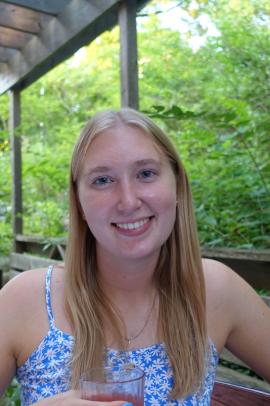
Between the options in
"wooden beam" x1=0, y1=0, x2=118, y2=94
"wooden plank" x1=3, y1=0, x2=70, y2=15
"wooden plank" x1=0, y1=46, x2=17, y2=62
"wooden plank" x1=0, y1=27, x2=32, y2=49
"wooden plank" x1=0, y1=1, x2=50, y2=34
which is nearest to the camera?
"wooden beam" x1=0, y1=0, x2=118, y2=94

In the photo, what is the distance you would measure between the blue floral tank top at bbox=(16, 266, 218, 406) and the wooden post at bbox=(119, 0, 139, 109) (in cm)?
174

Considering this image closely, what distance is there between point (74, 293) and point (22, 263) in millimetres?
3501

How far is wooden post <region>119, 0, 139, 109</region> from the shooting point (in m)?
2.71

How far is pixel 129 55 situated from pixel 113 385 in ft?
7.28

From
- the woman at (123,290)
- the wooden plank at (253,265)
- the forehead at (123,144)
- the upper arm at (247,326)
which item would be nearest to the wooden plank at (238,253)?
the wooden plank at (253,265)

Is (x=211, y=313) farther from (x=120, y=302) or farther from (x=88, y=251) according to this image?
(x=88, y=251)

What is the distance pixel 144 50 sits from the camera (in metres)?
6.39

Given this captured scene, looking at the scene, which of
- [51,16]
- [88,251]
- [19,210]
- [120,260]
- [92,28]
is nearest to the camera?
[120,260]

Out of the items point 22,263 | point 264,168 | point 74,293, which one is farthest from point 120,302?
point 22,263

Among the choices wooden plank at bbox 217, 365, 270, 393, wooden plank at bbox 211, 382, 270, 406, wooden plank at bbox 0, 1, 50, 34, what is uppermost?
wooden plank at bbox 0, 1, 50, 34

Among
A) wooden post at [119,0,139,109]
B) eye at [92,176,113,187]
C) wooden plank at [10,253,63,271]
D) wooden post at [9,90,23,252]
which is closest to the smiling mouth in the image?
eye at [92,176,113,187]

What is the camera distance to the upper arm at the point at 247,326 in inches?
56.1

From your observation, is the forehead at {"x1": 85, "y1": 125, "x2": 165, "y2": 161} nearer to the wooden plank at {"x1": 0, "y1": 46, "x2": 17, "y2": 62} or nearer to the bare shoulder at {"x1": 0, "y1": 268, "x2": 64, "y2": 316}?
the bare shoulder at {"x1": 0, "y1": 268, "x2": 64, "y2": 316}

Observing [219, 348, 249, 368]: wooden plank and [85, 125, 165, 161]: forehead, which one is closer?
[85, 125, 165, 161]: forehead
